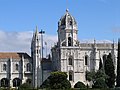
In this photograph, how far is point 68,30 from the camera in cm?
11688

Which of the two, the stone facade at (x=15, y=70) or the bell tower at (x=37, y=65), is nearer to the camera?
the bell tower at (x=37, y=65)

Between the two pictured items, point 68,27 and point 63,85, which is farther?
point 68,27

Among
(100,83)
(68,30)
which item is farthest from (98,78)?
(68,30)

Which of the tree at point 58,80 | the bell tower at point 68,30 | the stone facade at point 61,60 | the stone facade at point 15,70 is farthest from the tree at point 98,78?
the stone facade at point 15,70

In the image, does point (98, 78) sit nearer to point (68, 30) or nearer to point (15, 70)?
point (68, 30)

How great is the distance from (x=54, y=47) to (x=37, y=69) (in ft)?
22.6

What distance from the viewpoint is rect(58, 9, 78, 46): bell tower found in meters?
116

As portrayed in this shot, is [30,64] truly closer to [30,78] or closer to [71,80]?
[30,78]

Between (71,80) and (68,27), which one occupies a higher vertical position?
(68,27)

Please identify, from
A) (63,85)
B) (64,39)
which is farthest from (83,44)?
(63,85)

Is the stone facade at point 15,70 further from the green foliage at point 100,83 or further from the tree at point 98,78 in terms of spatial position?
the green foliage at point 100,83

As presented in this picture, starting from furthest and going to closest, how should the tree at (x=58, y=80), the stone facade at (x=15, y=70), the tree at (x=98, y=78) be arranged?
the stone facade at (x=15, y=70)
the tree at (x=58, y=80)
the tree at (x=98, y=78)

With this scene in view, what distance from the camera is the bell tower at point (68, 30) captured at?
4569 inches

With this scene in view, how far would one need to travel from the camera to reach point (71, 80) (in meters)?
115
